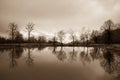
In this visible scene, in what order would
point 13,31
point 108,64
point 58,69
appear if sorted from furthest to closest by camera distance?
point 13,31
point 108,64
point 58,69

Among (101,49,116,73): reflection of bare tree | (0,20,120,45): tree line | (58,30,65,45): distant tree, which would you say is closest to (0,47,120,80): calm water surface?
(101,49,116,73): reflection of bare tree

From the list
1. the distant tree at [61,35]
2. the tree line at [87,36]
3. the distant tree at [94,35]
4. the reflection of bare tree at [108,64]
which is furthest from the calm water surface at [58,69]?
the distant tree at [61,35]

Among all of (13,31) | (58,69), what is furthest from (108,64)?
(13,31)

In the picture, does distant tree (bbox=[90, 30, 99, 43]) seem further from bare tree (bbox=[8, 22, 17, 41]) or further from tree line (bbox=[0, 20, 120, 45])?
bare tree (bbox=[8, 22, 17, 41])

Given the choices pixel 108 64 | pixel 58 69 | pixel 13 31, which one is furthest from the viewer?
pixel 13 31

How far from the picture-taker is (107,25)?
217ft

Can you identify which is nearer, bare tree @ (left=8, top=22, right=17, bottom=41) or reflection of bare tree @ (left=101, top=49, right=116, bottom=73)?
reflection of bare tree @ (left=101, top=49, right=116, bottom=73)

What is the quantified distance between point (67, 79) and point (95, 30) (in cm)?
8255

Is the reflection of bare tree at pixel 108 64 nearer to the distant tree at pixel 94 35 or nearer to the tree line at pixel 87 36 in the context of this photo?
the tree line at pixel 87 36

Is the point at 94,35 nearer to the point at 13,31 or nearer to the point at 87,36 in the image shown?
the point at 87,36

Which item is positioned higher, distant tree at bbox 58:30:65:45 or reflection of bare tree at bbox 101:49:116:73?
distant tree at bbox 58:30:65:45

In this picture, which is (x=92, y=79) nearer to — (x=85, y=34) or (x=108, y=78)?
(x=108, y=78)

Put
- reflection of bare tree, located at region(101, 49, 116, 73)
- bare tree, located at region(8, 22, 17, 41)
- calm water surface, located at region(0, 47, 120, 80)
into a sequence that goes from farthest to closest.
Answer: bare tree, located at region(8, 22, 17, 41) < reflection of bare tree, located at region(101, 49, 116, 73) < calm water surface, located at region(0, 47, 120, 80)

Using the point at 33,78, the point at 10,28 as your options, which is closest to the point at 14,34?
the point at 10,28
